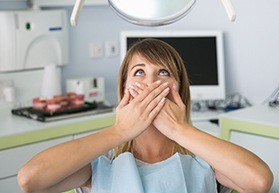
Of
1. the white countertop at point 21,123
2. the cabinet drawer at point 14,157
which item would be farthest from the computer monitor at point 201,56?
the cabinet drawer at point 14,157

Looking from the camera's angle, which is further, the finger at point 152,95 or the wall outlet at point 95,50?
the wall outlet at point 95,50

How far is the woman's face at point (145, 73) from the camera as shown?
143 cm

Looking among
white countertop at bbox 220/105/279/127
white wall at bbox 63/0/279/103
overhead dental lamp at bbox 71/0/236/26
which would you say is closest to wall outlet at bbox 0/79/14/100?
white wall at bbox 63/0/279/103

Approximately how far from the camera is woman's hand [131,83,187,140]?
132cm

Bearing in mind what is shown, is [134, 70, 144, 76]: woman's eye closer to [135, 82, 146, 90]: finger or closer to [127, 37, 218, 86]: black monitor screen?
[135, 82, 146, 90]: finger

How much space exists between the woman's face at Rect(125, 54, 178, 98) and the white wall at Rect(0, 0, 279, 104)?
5.26 feet

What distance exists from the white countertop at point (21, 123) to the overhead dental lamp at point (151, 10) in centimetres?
163

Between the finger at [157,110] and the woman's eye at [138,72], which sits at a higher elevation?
the woman's eye at [138,72]

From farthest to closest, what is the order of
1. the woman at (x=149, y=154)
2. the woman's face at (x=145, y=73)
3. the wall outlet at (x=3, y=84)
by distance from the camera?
the wall outlet at (x=3, y=84) → the woman's face at (x=145, y=73) → the woman at (x=149, y=154)

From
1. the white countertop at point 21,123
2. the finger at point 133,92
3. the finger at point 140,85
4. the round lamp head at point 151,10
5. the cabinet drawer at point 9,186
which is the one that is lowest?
the cabinet drawer at point 9,186

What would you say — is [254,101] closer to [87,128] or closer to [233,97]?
[233,97]

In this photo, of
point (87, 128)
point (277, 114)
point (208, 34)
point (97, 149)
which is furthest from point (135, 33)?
point (97, 149)

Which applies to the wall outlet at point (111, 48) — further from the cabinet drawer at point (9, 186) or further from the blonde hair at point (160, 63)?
the blonde hair at point (160, 63)

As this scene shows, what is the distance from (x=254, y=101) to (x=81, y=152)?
75.5 inches
